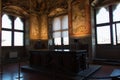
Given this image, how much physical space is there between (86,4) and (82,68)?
15.5 ft

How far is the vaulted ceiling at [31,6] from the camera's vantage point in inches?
368

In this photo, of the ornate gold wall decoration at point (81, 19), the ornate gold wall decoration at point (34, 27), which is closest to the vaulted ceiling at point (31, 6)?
the ornate gold wall decoration at point (34, 27)

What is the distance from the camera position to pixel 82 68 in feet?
17.7

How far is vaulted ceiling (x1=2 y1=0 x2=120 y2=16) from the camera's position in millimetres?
9347

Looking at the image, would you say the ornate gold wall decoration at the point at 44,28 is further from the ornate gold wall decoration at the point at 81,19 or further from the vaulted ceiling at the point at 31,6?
the ornate gold wall decoration at the point at 81,19

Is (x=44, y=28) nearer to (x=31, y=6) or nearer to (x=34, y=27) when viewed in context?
(x=34, y=27)

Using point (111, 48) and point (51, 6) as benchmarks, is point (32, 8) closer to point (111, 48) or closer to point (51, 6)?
point (51, 6)

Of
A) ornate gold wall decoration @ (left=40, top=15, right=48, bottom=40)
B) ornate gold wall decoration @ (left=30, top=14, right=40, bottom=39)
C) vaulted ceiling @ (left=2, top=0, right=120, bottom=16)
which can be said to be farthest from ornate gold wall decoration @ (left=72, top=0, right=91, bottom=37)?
ornate gold wall decoration @ (left=30, top=14, right=40, bottom=39)

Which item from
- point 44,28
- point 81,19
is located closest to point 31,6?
point 44,28

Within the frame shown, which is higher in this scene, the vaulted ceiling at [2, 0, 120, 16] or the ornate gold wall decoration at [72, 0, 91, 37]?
the vaulted ceiling at [2, 0, 120, 16]

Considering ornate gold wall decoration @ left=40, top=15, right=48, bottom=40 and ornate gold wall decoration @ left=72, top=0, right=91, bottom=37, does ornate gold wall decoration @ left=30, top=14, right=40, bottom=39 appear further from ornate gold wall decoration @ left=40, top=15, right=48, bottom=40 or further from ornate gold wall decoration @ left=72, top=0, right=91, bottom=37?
ornate gold wall decoration @ left=72, top=0, right=91, bottom=37

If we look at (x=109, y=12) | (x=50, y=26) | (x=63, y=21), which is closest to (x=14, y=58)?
(x=50, y=26)

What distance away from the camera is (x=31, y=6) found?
10758 mm

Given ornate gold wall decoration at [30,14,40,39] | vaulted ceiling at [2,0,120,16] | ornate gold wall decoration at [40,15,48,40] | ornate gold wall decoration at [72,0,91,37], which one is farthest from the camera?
ornate gold wall decoration at [40,15,48,40]
